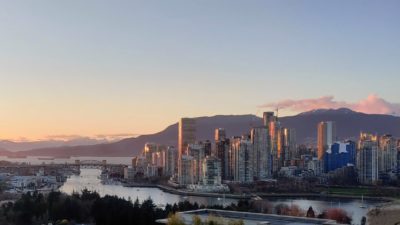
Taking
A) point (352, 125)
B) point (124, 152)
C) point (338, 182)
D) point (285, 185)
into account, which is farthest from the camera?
point (124, 152)

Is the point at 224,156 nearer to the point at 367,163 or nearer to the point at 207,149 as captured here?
the point at 207,149

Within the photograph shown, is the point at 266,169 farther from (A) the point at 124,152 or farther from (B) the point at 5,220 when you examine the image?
(A) the point at 124,152

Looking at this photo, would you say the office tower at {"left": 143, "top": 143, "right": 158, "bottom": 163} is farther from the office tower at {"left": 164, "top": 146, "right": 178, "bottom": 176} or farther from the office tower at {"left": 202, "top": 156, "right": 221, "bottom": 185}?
the office tower at {"left": 202, "top": 156, "right": 221, "bottom": 185}

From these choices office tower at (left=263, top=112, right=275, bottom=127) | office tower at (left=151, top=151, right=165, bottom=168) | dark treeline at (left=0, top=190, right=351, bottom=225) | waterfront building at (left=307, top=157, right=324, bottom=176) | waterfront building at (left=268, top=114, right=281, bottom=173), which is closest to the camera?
dark treeline at (left=0, top=190, right=351, bottom=225)

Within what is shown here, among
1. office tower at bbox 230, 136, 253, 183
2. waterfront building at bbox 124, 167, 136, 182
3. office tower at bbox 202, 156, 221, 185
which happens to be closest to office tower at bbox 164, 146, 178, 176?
waterfront building at bbox 124, 167, 136, 182

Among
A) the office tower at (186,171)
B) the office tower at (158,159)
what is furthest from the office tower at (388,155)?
the office tower at (158,159)

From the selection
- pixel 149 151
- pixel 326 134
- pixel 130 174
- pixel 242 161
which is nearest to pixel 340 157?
pixel 242 161

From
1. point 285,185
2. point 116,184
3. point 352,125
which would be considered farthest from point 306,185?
point 352,125
